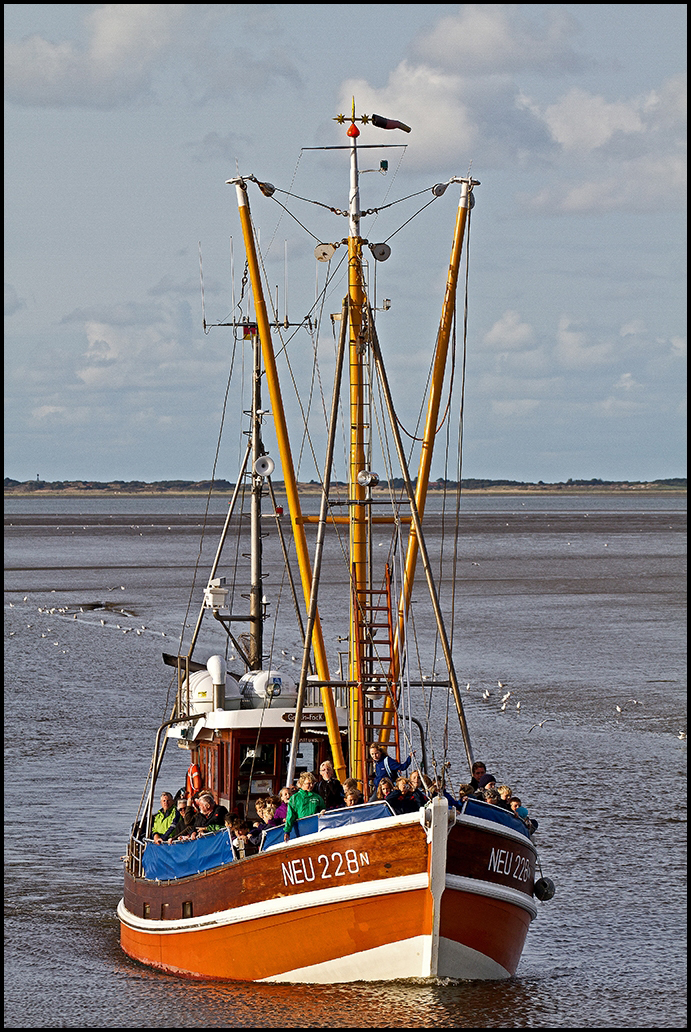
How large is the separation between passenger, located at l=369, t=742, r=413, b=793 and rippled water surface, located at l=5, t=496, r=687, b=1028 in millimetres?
2464

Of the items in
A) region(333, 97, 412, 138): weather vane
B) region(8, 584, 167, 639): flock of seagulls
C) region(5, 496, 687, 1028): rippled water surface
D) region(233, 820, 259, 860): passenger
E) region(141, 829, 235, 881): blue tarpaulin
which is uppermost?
region(333, 97, 412, 138): weather vane

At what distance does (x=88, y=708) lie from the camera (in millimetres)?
40562

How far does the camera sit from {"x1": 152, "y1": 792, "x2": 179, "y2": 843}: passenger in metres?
20.6

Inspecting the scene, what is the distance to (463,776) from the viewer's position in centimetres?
3052

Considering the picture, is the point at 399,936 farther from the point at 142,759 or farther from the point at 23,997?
the point at 142,759

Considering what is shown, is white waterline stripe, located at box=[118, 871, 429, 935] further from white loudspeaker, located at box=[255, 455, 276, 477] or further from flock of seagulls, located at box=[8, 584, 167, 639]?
flock of seagulls, located at box=[8, 584, 167, 639]

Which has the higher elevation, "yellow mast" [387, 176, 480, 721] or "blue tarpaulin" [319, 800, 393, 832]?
"yellow mast" [387, 176, 480, 721]

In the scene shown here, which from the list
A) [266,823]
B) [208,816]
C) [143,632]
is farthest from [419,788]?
[143,632]

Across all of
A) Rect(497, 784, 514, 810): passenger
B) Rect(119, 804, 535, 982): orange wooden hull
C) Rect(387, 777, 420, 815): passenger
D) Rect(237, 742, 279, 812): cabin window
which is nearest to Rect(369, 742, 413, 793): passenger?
Rect(387, 777, 420, 815): passenger

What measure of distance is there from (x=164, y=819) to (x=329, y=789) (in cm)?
307

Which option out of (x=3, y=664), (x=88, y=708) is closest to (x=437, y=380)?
(x=88, y=708)

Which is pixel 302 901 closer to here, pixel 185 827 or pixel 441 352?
pixel 185 827

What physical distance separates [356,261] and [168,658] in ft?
24.8

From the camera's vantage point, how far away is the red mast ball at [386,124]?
2102cm
